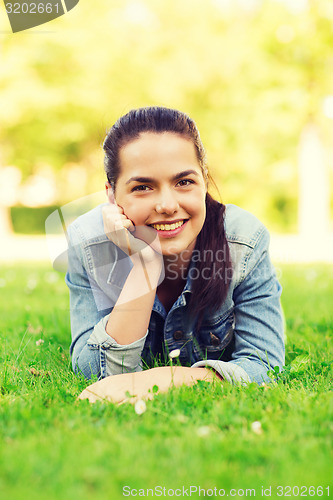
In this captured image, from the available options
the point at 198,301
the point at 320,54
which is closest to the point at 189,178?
the point at 198,301

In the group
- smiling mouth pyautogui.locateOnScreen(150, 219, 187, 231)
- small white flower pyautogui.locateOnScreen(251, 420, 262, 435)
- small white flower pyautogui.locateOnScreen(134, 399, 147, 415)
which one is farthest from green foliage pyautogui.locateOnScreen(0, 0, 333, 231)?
small white flower pyautogui.locateOnScreen(251, 420, 262, 435)

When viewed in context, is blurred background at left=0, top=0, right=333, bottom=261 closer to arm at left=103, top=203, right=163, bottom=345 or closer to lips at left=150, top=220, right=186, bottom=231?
arm at left=103, top=203, right=163, bottom=345

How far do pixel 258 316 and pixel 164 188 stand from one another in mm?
873

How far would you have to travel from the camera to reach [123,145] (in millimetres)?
2836

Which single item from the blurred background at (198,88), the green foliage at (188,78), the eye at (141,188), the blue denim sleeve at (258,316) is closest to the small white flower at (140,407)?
the blue denim sleeve at (258,316)

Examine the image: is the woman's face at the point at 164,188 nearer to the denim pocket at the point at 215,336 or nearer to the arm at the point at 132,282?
the arm at the point at 132,282

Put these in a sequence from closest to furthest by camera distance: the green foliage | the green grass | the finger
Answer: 1. the green grass
2. the finger
3. the green foliage

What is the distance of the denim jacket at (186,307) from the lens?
291 cm

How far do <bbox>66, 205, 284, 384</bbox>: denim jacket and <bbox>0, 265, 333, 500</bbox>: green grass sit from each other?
190 millimetres

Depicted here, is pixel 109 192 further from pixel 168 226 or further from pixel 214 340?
pixel 214 340

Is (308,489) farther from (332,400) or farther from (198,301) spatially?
(198,301)

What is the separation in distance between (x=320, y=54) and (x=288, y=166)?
4934 mm

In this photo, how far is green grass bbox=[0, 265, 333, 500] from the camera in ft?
5.42

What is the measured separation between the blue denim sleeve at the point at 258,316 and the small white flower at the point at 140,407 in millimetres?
706
